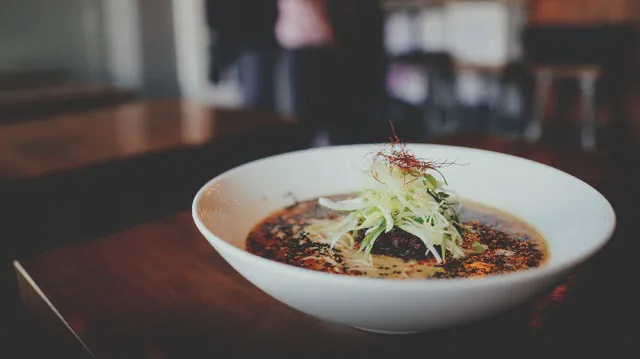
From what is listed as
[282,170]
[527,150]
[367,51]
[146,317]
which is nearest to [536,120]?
[367,51]

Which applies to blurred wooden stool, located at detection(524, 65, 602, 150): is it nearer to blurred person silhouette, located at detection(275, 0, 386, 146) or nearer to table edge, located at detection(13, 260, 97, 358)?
blurred person silhouette, located at detection(275, 0, 386, 146)

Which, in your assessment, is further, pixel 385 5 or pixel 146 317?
pixel 385 5

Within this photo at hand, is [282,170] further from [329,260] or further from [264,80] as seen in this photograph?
[264,80]

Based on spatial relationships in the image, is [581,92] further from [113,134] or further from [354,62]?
[113,134]

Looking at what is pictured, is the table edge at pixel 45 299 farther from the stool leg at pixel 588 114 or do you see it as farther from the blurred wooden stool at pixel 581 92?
the stool leg at pixel 588 114

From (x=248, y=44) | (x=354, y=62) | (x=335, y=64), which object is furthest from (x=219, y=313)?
(x=354, y=62)
